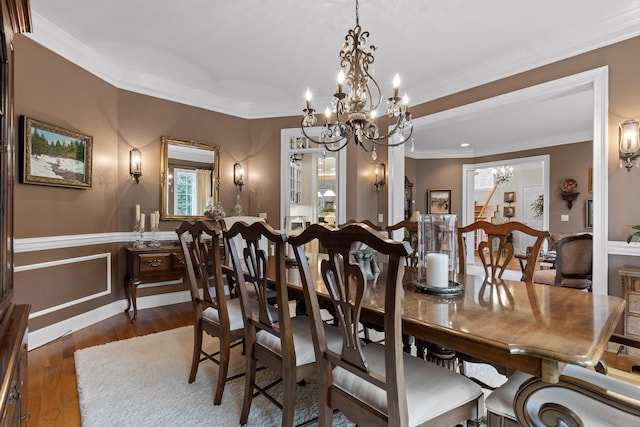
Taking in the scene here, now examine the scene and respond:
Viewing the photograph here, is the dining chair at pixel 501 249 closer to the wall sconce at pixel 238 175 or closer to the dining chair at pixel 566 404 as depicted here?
the dining chair at pixel 566 404

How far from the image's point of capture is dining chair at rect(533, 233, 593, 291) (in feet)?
10.7

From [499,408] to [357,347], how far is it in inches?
20.3

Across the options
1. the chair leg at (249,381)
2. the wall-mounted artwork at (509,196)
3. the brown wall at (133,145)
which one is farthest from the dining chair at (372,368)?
the wall-mounted artwork at (509,196)

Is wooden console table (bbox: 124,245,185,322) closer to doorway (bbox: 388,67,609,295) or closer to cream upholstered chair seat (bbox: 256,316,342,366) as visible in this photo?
cream upholstered chair seat (bbox: 256,316,342,366)

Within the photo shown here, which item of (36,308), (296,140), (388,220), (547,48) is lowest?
(36,308)

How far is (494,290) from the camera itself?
5.32 feet

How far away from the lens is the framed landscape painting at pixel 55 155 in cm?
263

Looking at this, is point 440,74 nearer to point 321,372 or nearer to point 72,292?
point 321,372

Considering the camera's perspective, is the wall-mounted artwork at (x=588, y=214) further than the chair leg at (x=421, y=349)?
Yes

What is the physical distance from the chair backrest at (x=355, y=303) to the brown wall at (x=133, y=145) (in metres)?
2.67

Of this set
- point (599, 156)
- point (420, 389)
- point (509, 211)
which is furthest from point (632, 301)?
point (509, 211)

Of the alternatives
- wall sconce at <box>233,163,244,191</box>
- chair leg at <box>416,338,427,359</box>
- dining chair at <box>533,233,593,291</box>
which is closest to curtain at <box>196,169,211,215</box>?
wall sconce at <box>233,163,244,191</box>

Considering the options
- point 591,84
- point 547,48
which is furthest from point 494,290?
point 547,48

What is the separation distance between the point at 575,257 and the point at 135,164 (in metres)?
4.74
